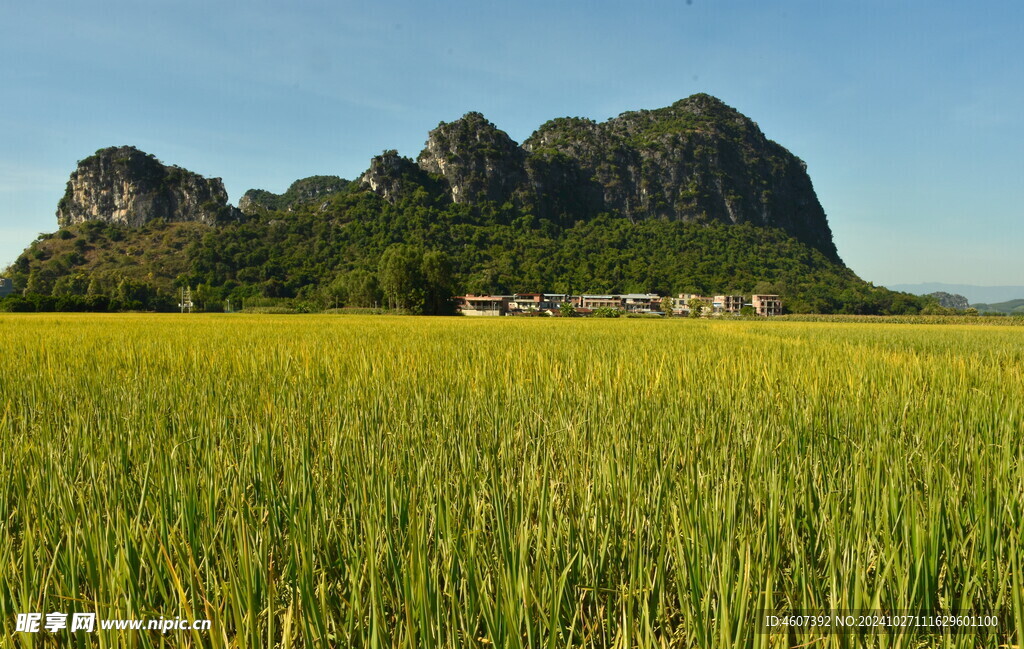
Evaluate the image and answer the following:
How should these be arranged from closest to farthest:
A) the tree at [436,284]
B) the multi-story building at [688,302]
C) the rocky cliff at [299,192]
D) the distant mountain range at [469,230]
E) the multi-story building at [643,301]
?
the tree at [436,284]
the distant mountain range at [469,230]
the multi-story building at [688,302]
the multi-story building at [643,301]
the rocky cliff at [299,192]

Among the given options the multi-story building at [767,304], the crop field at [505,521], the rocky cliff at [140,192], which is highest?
the rocky cliff at [140,192]

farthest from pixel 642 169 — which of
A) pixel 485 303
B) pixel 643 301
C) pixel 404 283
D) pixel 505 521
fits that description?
pixel 505 521

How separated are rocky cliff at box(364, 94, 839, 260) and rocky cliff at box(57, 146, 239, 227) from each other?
32977 mm

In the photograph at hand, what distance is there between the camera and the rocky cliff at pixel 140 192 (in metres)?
105

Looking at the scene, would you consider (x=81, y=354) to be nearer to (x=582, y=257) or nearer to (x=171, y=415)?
(x=171, y=415)

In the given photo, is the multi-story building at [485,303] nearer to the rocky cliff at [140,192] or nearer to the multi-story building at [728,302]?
the multi-story building at [728,302]

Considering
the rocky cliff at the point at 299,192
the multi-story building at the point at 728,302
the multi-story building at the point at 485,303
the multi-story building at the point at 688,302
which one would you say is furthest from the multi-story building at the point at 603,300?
Answer: the rocky cliff at the point at 299,192

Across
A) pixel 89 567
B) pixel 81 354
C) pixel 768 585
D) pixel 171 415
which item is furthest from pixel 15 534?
pixel 81 354

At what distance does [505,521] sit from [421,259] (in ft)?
188

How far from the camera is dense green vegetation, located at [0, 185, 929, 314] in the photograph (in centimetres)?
6912

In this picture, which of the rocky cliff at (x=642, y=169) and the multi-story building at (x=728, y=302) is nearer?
the multi-story building at (x=728, y=302)

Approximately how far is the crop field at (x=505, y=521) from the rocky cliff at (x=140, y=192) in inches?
4463

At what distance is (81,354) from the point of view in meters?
5.19

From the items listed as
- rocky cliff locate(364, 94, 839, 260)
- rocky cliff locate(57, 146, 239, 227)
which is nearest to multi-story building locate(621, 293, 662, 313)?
rocky cliff locate(364, 94, 839, 260)
